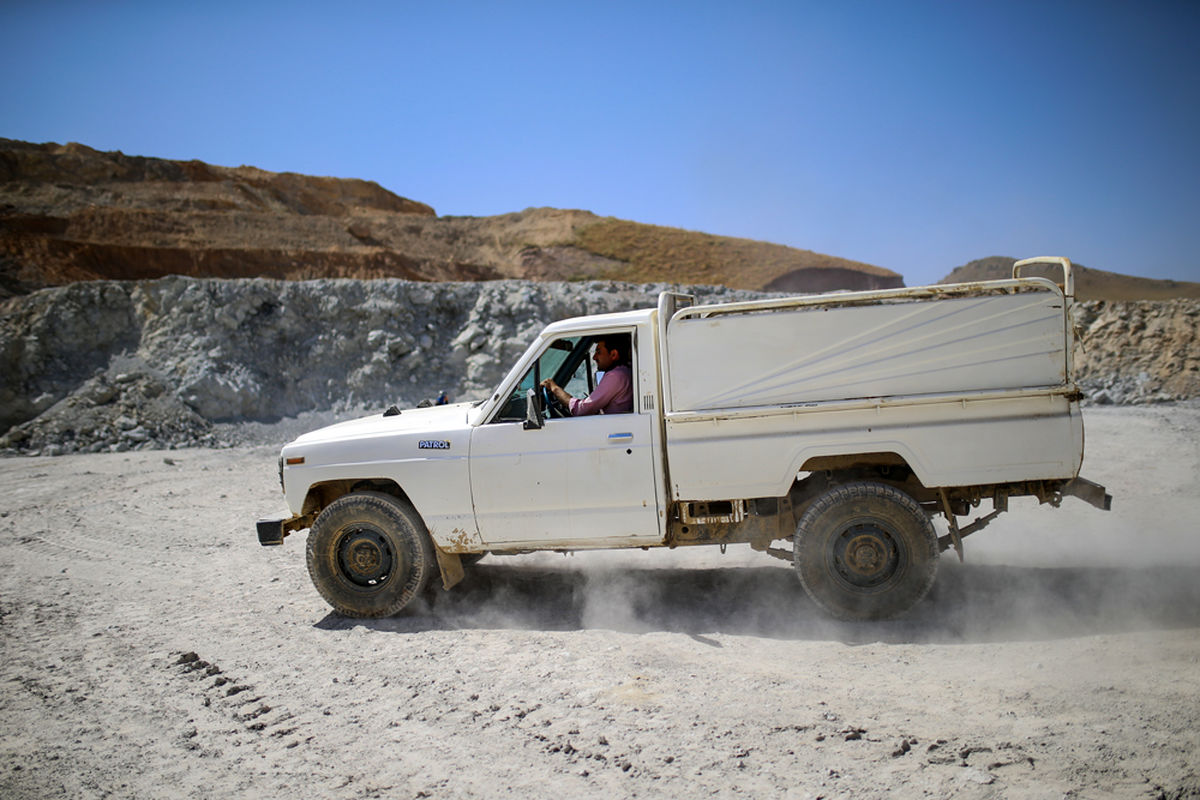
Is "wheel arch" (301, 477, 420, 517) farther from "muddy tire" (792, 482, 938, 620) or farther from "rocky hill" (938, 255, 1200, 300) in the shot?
"rocky hill" (938, 255, 1200, 300)

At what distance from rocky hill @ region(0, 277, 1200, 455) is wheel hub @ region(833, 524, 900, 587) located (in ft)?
51.9

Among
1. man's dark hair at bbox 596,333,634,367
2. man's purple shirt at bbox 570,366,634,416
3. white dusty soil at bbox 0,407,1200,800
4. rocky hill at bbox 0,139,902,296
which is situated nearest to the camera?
white dusty soil at bbox 0,407,1200,800

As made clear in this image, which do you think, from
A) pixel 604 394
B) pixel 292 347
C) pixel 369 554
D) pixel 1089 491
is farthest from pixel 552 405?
pixel 292 347

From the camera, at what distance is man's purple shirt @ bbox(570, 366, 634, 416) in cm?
542

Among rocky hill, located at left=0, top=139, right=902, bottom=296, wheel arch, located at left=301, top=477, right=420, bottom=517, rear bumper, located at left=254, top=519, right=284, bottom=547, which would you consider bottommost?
rear bumper, located at left=254, top=519, right=284, bottom=547

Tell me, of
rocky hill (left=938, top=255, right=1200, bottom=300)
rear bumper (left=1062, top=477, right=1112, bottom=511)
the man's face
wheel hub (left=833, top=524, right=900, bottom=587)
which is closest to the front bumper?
the man's face

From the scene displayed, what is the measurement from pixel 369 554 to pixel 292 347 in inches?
672

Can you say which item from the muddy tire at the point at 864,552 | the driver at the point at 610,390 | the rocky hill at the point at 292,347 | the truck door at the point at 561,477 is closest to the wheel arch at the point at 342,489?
the truck door at the point at 561,477

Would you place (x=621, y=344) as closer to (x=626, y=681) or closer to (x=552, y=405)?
(x=552, y=405)

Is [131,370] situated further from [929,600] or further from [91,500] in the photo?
[929,600]

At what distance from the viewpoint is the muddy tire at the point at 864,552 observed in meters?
5.08

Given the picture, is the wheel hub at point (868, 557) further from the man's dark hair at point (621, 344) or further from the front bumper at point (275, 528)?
the front bumper at point (275, 528)

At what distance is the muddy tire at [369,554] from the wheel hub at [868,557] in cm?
298

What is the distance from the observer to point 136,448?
17.1m
